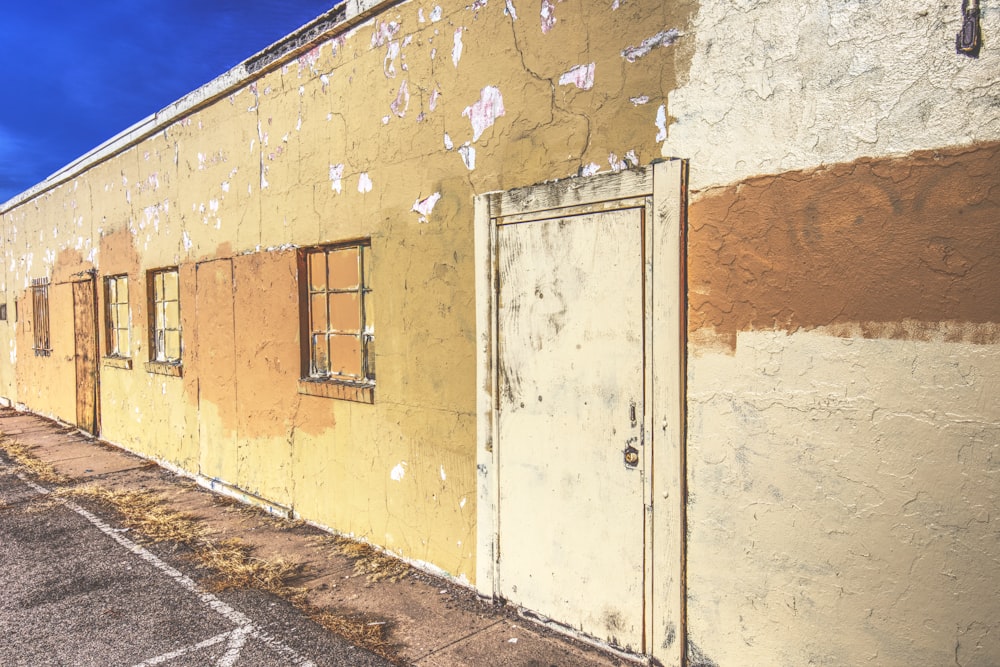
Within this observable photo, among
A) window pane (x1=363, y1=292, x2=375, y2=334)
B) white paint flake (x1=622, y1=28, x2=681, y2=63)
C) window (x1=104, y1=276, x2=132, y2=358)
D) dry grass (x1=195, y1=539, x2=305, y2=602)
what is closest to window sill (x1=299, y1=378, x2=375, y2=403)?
window pane (x1=363, y1=292, x2=375, y2=334)

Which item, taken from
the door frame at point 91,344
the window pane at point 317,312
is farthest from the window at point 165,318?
the window pane at point 317,312

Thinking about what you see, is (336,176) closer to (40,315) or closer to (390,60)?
(390,60)

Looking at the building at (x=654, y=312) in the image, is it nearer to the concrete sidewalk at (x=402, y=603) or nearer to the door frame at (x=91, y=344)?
the concrete sidewalk at (x=402, y=603)

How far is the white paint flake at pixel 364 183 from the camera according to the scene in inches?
203

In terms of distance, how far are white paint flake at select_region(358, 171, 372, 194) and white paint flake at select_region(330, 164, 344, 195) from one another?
27 centimetres

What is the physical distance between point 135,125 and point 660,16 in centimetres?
782

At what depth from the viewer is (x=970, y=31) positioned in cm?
247

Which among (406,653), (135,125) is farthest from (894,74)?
(135,125)

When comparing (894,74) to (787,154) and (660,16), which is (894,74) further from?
(660,16)

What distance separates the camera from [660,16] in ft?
11.0

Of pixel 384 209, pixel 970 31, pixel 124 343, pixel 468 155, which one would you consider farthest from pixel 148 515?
pixel 970 31

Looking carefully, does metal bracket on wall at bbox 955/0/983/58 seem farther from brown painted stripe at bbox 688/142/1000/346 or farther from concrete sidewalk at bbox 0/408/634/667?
concrete sidewalk at bbox 0/408/634/667

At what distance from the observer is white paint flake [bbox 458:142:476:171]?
14.3 feet

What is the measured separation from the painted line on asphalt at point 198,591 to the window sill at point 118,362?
2766mm
